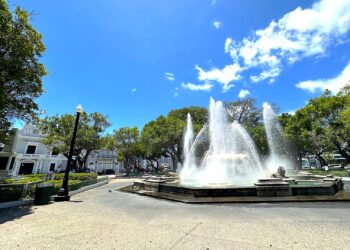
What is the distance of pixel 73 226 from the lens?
20.3 feet

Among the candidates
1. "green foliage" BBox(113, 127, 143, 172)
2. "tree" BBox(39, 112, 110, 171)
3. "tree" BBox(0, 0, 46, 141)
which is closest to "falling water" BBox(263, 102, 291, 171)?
"green foliage" BBox(113, 127, 143, 172)

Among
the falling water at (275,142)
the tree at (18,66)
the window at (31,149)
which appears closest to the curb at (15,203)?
the tree at (18,66)

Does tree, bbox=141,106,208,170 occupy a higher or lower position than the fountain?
higher

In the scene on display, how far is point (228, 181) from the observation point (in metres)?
16.2

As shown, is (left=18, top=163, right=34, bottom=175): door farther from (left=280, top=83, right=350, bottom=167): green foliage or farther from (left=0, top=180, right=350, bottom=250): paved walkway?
(left=280, top=83, right=350, bottom=167): green foliage

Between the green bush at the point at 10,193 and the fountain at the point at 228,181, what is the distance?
677 cm

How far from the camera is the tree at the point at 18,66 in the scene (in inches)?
394

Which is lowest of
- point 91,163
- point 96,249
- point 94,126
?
point 96,249

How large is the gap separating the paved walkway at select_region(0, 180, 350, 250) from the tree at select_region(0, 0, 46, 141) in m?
6.28

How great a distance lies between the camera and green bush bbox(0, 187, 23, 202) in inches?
385

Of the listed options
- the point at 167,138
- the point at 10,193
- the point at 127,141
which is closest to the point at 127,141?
the point at 127,141

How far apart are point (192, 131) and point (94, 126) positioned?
63.4ft

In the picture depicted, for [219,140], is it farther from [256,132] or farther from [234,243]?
[256,132]

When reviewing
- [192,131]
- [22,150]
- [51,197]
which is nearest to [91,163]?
[22,150]
